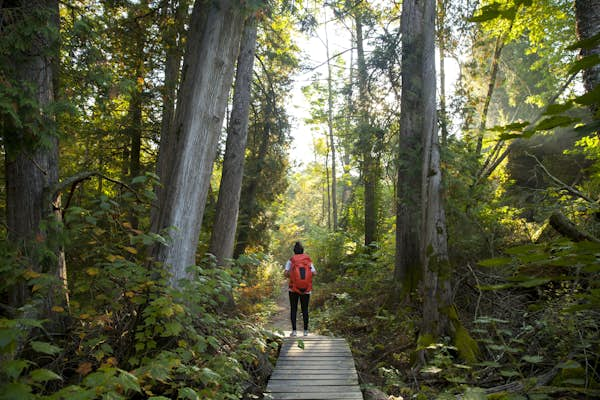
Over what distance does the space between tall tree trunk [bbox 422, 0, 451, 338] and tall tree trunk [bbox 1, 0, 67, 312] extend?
5443 millimetres

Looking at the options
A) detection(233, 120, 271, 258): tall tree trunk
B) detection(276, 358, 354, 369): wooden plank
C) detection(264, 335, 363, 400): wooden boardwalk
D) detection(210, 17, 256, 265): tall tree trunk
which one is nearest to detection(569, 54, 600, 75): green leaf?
detection(264, 335, 363, 400): wooden boardwalk

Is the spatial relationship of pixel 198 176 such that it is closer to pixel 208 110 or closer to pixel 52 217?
pixel 208 110

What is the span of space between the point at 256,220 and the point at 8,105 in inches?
398

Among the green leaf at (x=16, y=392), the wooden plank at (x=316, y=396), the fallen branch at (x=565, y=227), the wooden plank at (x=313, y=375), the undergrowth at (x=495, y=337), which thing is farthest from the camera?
the wooden plank at (x=313, y=375)

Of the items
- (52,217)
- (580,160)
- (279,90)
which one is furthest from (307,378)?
(580,160)

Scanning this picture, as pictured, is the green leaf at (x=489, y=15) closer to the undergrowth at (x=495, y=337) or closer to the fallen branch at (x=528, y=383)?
the undergrowth at (x=495, y=337)

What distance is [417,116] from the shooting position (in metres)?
8.55

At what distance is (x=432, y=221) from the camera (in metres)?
6.66

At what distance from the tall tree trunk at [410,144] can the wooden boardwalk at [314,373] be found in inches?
104

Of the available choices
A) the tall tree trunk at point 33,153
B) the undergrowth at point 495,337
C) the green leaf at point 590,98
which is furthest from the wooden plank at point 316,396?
the green leaf at point 590,98

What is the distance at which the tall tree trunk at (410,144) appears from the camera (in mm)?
8312

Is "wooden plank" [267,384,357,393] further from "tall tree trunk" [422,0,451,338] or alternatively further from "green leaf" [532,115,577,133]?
"green leaf" [532,115,577,133]

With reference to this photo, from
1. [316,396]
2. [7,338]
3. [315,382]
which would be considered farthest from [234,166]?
[7,338]

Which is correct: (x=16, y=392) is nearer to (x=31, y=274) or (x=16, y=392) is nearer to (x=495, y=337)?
(x=31, y=274)
